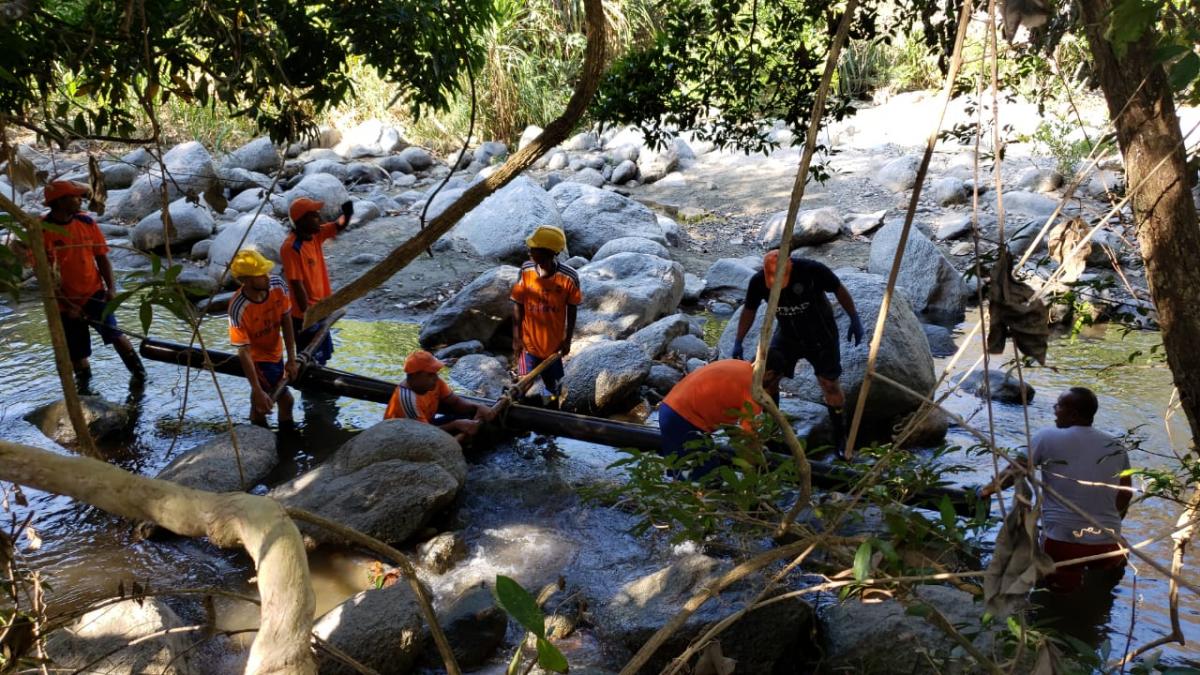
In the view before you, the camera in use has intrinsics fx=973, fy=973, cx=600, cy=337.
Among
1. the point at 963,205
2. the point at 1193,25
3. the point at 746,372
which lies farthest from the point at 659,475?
the point at 963,205

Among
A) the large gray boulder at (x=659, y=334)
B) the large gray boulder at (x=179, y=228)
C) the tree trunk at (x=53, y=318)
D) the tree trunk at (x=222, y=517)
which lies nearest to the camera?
the tree trunk at (x=222, y=517)

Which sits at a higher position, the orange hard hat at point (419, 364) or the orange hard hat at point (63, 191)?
the orange hard hat at point (63, 191)

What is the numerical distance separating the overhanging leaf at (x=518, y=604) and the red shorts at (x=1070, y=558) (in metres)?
3.57

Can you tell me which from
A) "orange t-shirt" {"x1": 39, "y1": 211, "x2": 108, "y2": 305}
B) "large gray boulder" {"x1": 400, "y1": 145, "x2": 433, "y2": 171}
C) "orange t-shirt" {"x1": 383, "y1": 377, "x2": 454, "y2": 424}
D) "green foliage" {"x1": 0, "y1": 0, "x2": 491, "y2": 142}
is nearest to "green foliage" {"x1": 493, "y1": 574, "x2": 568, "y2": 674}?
"green foliage" {"x1": 0, "y1": 0, "x2": 491, "y2": 142}

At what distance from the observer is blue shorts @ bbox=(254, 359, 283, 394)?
6.55 m

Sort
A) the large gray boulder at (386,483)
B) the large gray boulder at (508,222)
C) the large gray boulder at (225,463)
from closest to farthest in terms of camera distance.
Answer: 1. the large gray boulder at (386,483)
2. the large gray boulder at (225,463)
3. the large gray boulder at (508,222)

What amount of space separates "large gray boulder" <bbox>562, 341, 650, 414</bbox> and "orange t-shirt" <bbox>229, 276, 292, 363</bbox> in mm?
2124

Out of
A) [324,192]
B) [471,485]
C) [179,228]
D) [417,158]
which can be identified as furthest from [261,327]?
[417,158]

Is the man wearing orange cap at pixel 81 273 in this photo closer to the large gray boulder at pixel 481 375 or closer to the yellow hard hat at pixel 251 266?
the yellow hard hat at pixel 251 266

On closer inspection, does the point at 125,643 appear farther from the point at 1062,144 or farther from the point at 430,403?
the point at 1062,144

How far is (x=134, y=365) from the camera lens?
7.85 metres

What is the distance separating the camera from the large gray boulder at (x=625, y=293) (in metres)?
9.03

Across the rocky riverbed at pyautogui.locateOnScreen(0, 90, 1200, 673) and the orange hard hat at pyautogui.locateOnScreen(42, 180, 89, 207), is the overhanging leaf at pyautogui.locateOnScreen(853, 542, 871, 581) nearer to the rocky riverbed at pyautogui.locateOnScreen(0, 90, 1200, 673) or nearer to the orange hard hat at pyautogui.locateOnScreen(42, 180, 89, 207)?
the rocky riverbed at pyautogui.locateOnScreen(0, 90, 1200, 673)

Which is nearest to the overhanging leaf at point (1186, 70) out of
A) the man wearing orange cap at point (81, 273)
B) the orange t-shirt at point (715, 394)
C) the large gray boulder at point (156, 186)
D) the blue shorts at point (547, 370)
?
the orange t-shirt at point (715, 394)
